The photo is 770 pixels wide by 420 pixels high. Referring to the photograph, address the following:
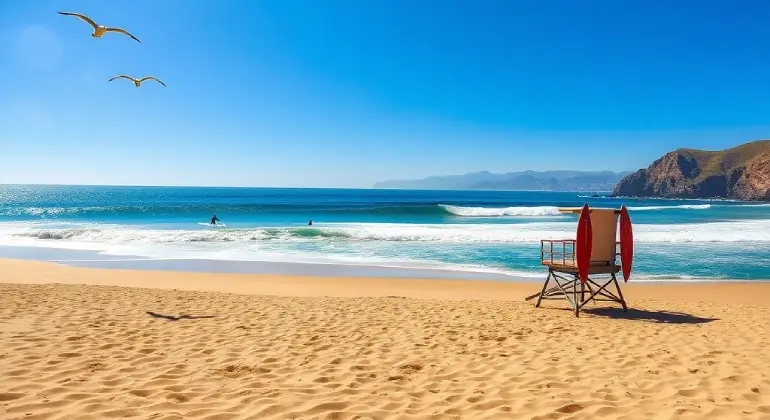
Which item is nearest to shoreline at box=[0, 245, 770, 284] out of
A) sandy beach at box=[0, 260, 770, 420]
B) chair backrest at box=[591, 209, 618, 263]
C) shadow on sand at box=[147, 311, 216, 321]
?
sandy beach at box=[0, 260, 770, 420]

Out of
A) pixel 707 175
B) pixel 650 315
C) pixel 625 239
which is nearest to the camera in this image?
pixel 650 315

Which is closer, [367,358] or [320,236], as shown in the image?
[367,358]

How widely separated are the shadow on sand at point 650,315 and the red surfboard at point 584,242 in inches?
38.2

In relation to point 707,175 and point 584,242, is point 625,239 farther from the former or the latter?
point 707,175

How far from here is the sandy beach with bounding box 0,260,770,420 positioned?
3975mm

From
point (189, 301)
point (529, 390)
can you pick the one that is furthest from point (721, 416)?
point (189, 301)

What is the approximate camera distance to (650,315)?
8.74m

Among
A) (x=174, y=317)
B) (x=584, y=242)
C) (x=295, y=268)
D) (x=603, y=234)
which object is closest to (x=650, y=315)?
(x=603, y=234)

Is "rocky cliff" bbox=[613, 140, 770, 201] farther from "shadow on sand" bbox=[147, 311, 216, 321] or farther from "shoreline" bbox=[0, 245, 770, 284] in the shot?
"shadow on sand" bbox=[147, 311, 216, 321]

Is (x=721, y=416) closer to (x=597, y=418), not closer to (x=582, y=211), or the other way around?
(x=597, y=418)

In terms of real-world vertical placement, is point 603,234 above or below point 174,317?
→ above

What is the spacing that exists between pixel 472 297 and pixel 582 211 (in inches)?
143

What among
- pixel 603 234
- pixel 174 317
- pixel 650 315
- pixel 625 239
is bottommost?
pixel 650 315

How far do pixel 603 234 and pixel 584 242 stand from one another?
84 cm
